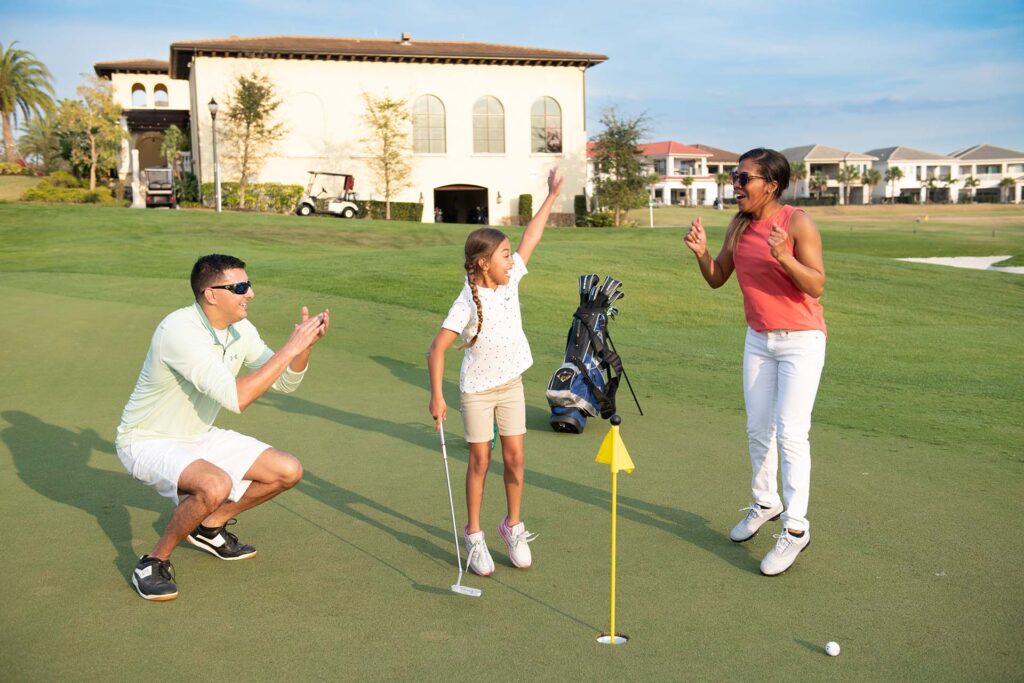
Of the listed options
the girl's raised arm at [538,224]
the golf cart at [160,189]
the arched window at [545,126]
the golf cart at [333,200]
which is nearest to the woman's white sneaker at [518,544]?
the girl's raised arm at [538,224]

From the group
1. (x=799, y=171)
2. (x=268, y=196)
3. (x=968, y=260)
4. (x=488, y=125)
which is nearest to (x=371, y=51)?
(x=488, y=125)

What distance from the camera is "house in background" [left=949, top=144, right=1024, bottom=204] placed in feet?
412

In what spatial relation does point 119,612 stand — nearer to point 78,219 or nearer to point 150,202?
point 78,219

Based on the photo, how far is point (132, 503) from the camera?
237 inches

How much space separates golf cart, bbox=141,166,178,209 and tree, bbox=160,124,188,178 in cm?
420

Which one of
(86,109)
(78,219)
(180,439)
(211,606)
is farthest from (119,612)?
(86,109)

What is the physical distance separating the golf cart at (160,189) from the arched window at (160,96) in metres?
27.3

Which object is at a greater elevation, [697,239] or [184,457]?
[697,239]

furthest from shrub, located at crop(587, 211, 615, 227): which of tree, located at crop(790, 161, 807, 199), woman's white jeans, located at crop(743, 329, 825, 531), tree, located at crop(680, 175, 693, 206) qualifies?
tree, located at crop(790, 161, 807, 199)

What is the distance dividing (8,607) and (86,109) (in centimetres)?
5722

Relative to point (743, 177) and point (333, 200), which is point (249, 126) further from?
point (743, 177)

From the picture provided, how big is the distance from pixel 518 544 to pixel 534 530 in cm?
60

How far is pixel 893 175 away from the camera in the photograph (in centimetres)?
12419

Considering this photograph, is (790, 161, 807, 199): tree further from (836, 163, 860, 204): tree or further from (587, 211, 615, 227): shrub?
(587, 211, 615, 227): shrub
